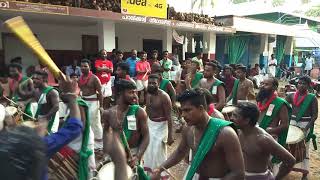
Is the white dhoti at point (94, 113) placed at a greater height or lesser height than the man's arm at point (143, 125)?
lesser

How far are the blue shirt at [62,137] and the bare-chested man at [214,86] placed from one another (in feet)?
12.8

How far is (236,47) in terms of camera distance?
22.2 metres

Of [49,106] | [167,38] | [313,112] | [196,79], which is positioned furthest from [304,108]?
[167,38]

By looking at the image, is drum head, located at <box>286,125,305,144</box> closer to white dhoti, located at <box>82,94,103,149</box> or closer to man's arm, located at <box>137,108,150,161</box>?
man's arm, located at <box>137,108,150,161</box>

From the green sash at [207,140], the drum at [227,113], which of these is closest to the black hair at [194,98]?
the green sash at [207,140]

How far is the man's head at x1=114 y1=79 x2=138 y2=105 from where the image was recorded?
165 inches

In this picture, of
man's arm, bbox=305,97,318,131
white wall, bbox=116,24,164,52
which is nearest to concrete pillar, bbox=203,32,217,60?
white wall, bbox=116,24,164,52

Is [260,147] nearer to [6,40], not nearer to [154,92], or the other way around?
[154,92]

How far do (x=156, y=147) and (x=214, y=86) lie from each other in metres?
1.72

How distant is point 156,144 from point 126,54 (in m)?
10.2

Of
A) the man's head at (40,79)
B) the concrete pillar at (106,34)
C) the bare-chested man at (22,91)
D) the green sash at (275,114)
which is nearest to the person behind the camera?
the green sash at (275,114)

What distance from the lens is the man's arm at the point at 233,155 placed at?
282 cm

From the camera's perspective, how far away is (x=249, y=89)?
7.65 meters

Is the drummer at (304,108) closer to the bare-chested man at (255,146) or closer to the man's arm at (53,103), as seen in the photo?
the bare-chested man at (255,146)
